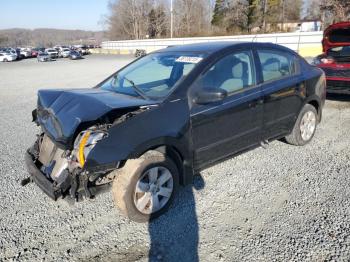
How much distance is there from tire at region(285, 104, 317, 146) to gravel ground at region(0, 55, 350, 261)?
1.21ft

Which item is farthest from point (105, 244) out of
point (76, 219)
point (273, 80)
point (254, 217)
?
point (273, 80)

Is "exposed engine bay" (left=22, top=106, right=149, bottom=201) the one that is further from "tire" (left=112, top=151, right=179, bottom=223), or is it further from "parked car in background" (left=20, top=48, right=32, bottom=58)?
"parked car in background" (left=20, top=48, right=32, bottom=58)

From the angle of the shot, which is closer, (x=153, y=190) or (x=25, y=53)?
(x=153, y=190)

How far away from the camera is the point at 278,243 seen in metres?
2.79

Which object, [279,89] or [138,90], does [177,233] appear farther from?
[279,89]

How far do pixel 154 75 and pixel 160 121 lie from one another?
→ 1.18 meters

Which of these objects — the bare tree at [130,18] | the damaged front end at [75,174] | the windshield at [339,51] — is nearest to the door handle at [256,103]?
the damaged front end at [75,174]

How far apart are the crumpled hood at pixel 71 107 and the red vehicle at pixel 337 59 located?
5.82 m

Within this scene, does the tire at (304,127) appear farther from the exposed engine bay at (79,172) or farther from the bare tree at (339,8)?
the bare tree at (339,8)

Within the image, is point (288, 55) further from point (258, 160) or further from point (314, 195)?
point (314, 195)

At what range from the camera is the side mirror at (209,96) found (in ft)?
10.6

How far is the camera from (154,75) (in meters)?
4.05

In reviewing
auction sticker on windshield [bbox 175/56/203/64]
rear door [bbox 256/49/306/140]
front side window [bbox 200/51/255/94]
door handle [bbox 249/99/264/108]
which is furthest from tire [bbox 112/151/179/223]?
rear door [bbox 256/49/306/140]

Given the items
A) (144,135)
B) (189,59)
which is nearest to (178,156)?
(144,135)
